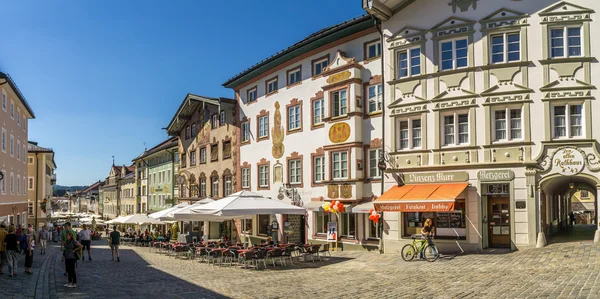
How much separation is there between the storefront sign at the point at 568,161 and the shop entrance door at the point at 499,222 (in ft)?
7.57

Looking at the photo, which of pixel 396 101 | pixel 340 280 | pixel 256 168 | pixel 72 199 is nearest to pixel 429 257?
pixel 340 280

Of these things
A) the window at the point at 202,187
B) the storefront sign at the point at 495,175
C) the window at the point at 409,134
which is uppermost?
the window at the point at 409,134

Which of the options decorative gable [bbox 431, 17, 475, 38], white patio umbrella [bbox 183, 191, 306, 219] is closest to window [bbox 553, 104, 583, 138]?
decorative gable [bbox 431, 17, 475, 38]

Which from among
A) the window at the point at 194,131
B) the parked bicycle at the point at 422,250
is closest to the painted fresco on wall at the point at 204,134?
the window at the point at 194,131

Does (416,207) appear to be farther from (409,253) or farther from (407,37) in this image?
(407,37)

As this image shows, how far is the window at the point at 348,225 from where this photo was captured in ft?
85.3

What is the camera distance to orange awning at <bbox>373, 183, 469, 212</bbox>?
65.3 ft

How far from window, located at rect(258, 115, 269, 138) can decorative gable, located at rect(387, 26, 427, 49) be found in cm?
1140

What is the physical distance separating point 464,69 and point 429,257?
7.68 m

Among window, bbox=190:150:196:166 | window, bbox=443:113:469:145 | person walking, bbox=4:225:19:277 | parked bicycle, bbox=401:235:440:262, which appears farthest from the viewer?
window, bbox=190:150:196:166

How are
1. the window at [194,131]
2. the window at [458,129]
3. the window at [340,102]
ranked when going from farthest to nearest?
the window at [194,131]
the window at [340,102]
the window at [458,129]

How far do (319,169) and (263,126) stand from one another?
6557 mm

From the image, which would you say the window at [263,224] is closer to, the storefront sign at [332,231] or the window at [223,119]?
the storefront sign at [332,231]

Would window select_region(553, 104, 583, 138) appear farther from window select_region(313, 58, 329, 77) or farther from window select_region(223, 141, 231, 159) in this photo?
window select_region(223, 141, 231, 159)
